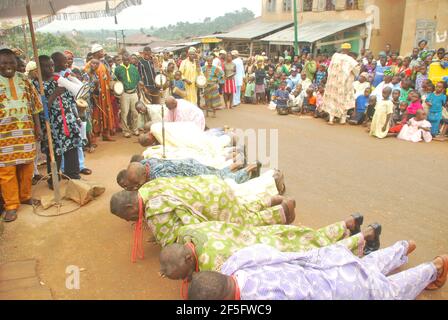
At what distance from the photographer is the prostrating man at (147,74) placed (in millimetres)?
8250

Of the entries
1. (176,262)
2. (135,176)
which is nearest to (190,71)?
(135,176)

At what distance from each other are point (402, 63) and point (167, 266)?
9466 mm

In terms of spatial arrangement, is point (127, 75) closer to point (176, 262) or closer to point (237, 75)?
point (237, 75)

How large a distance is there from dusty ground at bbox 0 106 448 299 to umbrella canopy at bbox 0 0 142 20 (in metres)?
2.26

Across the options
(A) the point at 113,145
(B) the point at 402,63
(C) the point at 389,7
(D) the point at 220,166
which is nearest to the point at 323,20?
(C) the point at 389,7

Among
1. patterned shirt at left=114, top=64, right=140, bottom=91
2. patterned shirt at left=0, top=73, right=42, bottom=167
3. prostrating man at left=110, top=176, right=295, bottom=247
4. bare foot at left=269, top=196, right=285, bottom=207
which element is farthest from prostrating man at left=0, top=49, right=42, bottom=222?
patterned shirt at left=114, top=64, right=140, bottom=91

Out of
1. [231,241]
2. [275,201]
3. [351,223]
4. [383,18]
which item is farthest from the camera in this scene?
[383,18]

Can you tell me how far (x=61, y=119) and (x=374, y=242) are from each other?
153 inches

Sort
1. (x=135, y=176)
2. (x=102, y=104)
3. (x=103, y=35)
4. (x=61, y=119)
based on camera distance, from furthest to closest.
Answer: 1. (x=103, y=35)
2. (x=102, y=104)
3. (x=61, y=119)
4. (x=135, y=176)

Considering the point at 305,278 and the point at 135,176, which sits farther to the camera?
the point at 135,176

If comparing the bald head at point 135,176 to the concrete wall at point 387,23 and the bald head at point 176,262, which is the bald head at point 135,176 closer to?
the bald head at point 176,262

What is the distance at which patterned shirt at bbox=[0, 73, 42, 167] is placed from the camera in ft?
13.2

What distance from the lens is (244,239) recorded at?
2.89 meters

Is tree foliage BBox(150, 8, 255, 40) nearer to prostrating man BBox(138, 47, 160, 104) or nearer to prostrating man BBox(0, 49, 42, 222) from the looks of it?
prostrating man BBox(138, 47, 160, 104)
